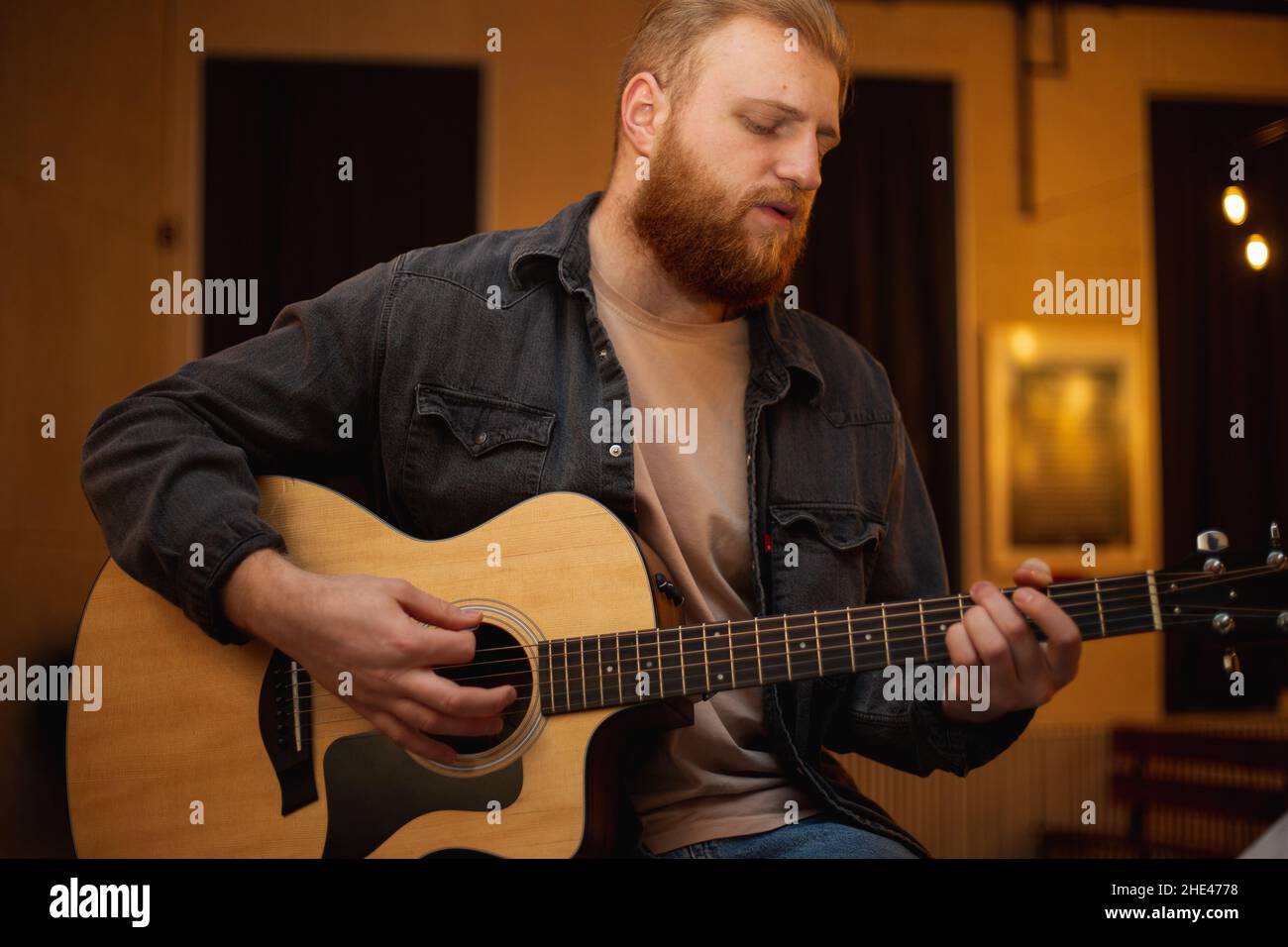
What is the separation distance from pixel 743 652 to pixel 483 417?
0.47 metres

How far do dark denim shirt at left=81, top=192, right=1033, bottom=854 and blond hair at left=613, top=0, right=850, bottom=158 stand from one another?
0.28 meters

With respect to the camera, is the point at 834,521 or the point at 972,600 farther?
the point at 834,521

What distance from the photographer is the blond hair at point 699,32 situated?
1486 mm

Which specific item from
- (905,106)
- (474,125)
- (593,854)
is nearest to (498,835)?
(593,854)

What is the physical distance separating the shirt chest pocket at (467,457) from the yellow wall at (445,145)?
165 centimetres

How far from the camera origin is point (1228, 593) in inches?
44.3

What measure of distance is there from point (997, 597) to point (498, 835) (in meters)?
0.61

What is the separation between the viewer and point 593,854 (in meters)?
1.20

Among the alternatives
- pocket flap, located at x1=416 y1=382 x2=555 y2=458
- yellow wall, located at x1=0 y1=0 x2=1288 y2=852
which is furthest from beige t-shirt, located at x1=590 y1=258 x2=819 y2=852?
yellow wall, located at x1=0 y1=0 x2=1288 y2=852

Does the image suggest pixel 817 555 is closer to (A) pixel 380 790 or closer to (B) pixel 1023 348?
(A) pixel 380 790

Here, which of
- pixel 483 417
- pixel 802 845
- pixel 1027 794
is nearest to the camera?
pixel 802 845

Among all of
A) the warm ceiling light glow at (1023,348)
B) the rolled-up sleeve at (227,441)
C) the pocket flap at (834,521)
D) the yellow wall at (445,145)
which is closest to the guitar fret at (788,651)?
the pocket flap at (834,521)

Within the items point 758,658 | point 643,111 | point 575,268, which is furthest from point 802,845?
point 643,111

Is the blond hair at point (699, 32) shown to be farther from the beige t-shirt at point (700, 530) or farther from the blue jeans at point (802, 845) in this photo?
the blue jeans at point (802, 845)
